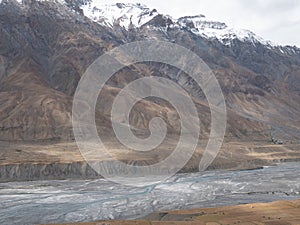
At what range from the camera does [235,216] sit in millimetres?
54312

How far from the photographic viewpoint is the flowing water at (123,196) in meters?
66.8

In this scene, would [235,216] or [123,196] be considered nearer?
[235,216]

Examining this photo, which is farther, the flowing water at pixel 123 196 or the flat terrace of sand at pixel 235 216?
the flowing water at pixel 123 196

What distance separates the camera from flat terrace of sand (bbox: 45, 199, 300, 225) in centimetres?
4947

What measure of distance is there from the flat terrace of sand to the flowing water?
8118 mm

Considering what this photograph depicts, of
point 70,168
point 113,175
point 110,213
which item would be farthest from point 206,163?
point 110,213

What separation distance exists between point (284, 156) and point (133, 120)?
59.3m

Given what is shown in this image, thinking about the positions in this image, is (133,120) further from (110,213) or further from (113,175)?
(110,213)

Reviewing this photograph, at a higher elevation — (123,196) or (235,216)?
(123,196)

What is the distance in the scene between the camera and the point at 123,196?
83.3 m

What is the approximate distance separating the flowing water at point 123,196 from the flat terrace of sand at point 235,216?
26.6ft

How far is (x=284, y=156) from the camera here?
564 feet

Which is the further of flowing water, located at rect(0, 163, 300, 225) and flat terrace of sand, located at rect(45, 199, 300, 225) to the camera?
flowing water, located at rect(0, 163, 300, 225)

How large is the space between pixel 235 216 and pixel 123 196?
1279 inches
